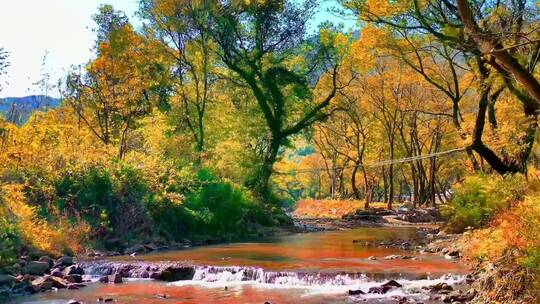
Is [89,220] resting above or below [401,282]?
above

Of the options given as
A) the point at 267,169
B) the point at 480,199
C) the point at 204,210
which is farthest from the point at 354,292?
the point at 267,169

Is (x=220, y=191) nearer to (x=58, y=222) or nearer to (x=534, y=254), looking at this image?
(x=58, y=222)

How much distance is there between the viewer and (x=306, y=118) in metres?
34.4

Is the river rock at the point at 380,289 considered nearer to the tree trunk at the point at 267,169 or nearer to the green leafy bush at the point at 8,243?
the green leafy bush at the point at 8,243

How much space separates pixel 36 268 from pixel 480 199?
14995 mm

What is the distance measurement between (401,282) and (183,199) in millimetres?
11850

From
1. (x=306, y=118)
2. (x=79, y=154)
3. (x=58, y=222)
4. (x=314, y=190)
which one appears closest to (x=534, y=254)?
(x=58, y=222)

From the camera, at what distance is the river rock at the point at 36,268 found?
15.5 metres

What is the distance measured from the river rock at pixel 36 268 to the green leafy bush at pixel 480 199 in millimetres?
12905

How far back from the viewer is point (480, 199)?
2102 cm

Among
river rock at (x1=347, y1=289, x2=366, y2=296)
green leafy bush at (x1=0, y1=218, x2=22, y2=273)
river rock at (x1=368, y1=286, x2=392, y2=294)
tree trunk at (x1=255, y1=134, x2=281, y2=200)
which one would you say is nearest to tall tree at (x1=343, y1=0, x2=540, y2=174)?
river rock at (x1=368, y1=286, x2=392, y2=294)

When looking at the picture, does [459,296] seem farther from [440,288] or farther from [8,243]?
[8,243]

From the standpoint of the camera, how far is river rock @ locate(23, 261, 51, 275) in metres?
15.5

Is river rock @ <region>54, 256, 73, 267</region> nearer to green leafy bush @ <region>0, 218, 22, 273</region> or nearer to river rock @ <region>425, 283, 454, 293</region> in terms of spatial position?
green leafy bush @ <region>0, 218, 22, 273</region>
